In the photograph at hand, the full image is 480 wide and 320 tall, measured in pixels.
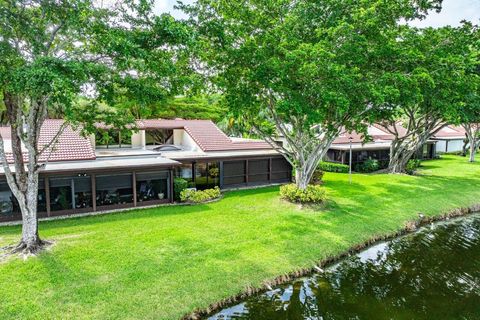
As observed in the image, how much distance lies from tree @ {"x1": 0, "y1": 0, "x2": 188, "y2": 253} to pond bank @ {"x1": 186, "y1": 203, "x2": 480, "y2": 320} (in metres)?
6.93

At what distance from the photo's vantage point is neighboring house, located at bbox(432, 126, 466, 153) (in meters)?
45.9

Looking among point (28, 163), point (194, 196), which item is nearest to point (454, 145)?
point (194, 196)

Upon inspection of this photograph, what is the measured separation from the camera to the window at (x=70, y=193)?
629 inches

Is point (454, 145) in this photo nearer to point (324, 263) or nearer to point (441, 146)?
point (441, 146)

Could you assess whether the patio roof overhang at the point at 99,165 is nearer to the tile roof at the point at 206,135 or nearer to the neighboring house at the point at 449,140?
the tile roof at the point at 206,135

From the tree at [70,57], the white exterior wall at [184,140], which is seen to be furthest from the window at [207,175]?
the tree at [70,57]

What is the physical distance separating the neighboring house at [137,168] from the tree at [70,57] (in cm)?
230

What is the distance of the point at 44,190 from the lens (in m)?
15.7

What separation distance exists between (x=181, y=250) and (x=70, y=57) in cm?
789

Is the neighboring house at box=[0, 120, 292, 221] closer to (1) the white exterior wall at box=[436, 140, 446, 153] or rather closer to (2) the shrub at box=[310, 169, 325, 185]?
(2) the shrub at box=[310, 169, 325, 185]

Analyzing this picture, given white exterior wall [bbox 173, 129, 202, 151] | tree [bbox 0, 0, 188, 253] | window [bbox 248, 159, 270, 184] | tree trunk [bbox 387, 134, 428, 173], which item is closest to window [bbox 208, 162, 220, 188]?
white exterior wall [bbox 173, 129, 202, 151]

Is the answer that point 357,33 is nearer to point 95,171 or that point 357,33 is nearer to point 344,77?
point 344,77

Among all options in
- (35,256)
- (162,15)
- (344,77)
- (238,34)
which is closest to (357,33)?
(344,77)

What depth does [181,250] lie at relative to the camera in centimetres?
1189
